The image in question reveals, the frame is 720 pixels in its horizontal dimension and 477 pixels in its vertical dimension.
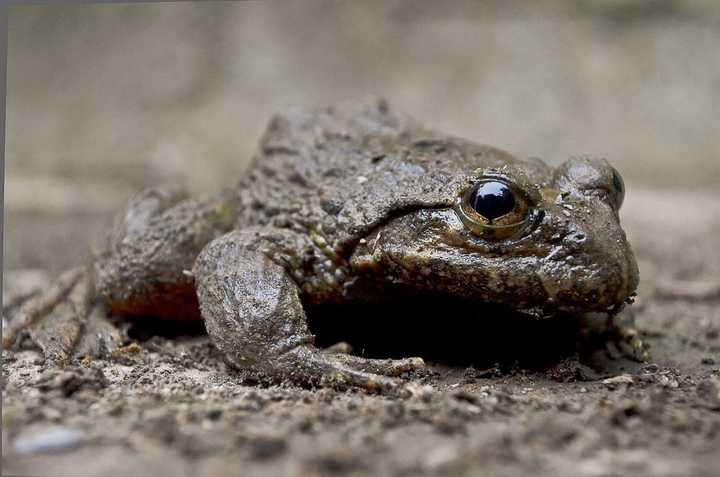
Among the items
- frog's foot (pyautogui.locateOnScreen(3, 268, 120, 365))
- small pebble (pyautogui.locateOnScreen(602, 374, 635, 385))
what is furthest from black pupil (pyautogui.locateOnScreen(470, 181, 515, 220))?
frog's foot (pyautogui.locateOnScreen(3, 268, 120, 365))

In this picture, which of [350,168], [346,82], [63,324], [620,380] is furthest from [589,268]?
[346,82]

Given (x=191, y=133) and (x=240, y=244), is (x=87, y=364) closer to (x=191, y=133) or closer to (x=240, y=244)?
(x=240, y=244)

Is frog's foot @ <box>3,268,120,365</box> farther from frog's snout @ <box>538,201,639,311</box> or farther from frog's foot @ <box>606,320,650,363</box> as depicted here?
frog's foot @ <box>606,320,650,363</box>

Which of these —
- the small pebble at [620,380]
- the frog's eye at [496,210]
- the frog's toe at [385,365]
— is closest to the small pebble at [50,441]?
the frog's toe at [385,365]

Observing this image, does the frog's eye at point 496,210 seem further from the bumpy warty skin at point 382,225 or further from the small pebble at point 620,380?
the small pebble at point 620,380

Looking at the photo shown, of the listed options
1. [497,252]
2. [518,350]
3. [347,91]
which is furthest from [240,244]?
[347,91]
